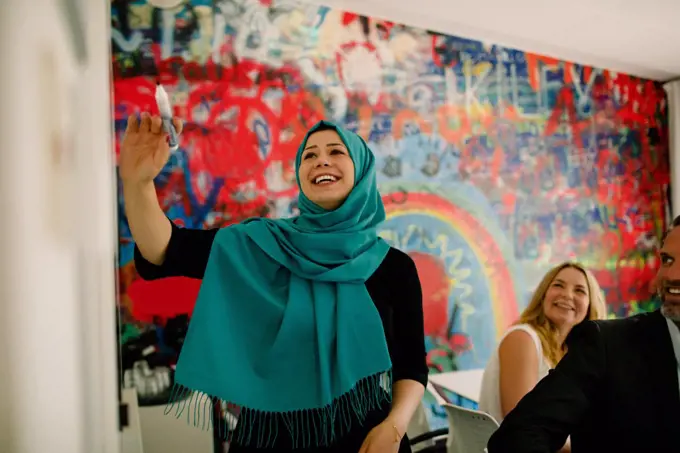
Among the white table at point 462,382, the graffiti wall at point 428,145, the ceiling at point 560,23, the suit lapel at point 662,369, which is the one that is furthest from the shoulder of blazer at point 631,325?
the ceiling at point 560,23

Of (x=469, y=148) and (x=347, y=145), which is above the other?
(x=469, y=148)

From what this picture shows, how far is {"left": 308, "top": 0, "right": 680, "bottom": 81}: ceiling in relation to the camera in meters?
2.67

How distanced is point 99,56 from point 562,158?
2759 millimetres

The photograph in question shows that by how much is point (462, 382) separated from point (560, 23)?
197 centimetres

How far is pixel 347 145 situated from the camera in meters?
1.35

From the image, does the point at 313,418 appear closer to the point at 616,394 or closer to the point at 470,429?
the point at 616,394

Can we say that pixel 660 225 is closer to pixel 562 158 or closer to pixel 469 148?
pixel 562 158

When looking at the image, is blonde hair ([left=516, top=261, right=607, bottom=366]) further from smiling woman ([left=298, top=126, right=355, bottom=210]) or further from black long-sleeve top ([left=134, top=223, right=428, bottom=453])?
smiling woman ([left=298, top=126, right=355, bottom=210])

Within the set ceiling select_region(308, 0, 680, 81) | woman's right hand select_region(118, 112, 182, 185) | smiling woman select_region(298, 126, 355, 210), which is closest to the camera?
woman's right hand select_region(118, 112, 182, 185)

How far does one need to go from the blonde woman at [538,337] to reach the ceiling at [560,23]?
1.39 meters

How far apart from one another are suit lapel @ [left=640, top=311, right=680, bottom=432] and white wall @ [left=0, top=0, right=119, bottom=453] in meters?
0.99

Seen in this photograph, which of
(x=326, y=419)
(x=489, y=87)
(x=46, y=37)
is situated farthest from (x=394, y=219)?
(x=46, y=37)

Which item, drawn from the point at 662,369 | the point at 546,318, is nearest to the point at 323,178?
the point at 662,369

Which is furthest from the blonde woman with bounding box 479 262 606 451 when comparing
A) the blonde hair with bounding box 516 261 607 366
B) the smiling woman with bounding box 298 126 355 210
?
the smiling woman with bounding box 298 126 355 210
